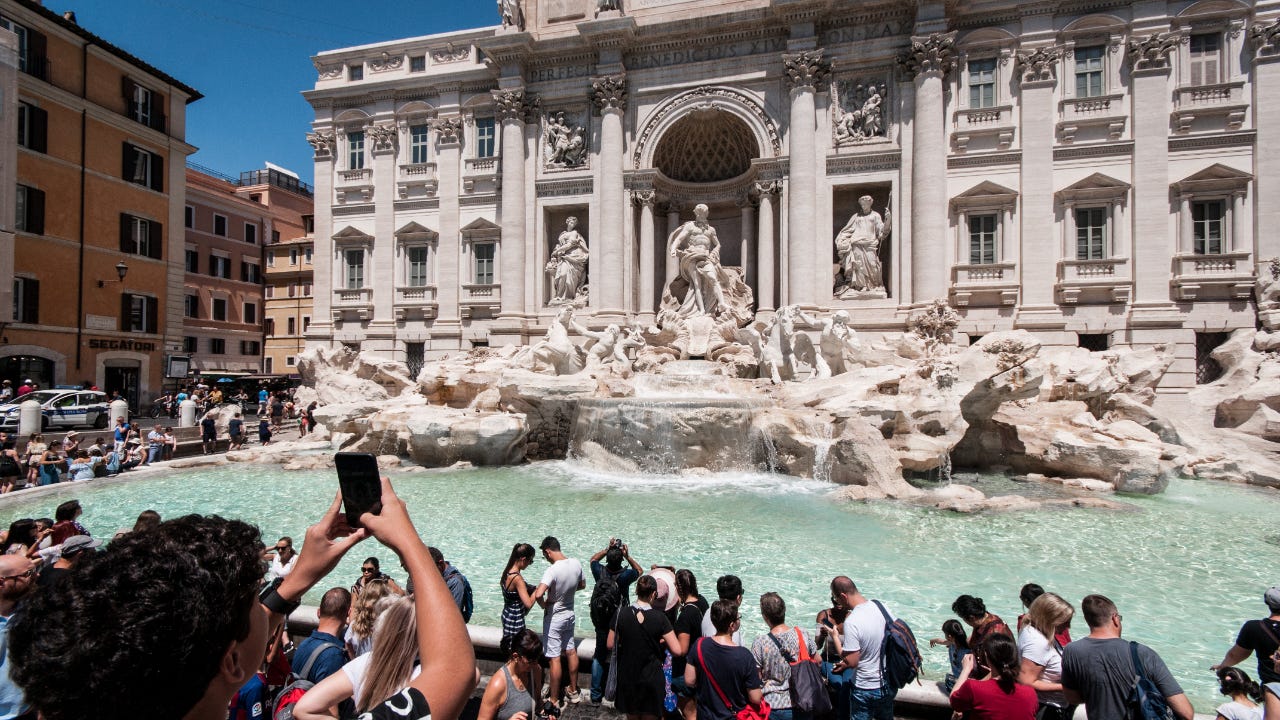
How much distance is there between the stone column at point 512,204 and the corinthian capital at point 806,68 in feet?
30.0

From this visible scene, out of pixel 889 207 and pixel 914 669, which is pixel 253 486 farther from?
pixel 889 207

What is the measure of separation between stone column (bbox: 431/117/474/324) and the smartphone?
896 inches

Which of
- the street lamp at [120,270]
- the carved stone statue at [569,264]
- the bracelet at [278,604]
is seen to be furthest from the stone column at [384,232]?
the bracelet at [278,604]

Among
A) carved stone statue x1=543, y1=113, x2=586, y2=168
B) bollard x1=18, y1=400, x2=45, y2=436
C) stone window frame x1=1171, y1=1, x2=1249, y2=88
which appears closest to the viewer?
bollard x1=18, y1=400, x2=45, y2=436

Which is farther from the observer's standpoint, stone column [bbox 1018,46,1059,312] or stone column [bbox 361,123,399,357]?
stone column [bbox 361,123,399,357]

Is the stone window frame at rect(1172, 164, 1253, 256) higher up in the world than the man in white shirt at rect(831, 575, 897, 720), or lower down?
higher up

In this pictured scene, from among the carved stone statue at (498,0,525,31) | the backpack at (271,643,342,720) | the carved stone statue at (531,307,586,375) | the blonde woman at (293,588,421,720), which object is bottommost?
the backpack at (271,643,342,720)

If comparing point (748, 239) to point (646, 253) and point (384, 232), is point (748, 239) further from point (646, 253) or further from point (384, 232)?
point (384, 232)

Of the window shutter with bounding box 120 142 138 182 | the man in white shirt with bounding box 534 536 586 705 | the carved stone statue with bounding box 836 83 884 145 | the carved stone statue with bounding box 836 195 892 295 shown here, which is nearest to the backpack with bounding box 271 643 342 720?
the man in white shirt with bounding box 534 536 586 705

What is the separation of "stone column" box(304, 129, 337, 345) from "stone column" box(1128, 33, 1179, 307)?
26837mm

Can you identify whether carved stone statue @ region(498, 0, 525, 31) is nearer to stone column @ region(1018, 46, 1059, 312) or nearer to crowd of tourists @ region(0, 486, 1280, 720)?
stone column @ region(1018, 46, 1059, 312)

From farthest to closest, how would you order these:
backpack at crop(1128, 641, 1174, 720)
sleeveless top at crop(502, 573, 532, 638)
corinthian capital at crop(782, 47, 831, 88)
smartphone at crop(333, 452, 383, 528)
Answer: corinthian capital at crop(782, 47, 831, 88), sleeveless top at crop(502, 573, 532, 638), backpack at crop(1128, 641, 1174, 720), smartphone at crop(333, 452, 383, 528)

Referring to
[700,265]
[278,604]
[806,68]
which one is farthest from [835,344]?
[278,604]

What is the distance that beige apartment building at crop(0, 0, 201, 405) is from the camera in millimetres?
20844
